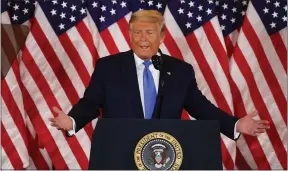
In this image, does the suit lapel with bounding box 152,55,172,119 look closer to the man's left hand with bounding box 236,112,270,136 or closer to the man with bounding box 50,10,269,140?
the man with bounding box 50,10,269,140

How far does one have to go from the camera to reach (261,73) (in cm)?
335

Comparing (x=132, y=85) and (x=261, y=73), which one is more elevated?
Answer: (x=132, y=85)

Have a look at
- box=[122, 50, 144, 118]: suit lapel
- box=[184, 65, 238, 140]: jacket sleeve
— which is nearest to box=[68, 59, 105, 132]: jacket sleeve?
box=[122, 50, 144, 118]: suit lapel

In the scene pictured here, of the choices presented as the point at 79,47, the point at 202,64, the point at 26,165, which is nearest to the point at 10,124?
the point at 26,165

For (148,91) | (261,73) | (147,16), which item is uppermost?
(147,16)

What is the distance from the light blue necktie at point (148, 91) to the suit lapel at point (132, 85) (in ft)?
0.11

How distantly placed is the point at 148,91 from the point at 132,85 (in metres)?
0.08

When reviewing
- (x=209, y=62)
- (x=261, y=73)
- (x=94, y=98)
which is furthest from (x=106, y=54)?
(x=94, y=98)

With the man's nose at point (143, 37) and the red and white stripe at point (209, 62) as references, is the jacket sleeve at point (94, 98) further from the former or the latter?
the red and white stripe at point (209, 62)

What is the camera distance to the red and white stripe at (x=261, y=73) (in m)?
3.34

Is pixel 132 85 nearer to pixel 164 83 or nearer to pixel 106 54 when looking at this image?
pixel 164 83

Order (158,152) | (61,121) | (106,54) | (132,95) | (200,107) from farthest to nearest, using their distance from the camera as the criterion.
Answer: (106,54)
(200,107)
(132,95)
(61,121)
(158,152)

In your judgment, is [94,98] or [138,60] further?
[138,60]

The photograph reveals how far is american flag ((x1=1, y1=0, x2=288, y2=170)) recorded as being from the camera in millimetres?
3293
